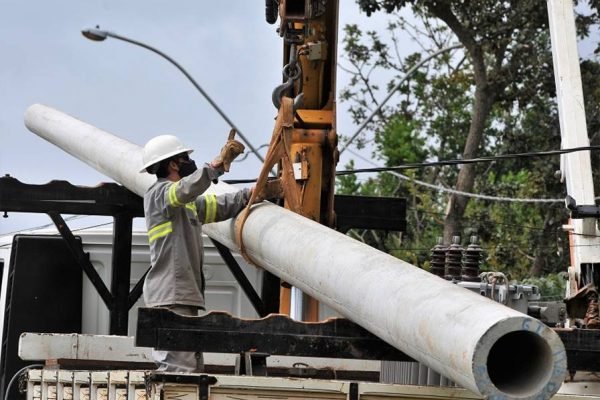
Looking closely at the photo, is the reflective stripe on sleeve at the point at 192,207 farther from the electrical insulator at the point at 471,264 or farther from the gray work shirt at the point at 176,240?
the electrical insulator at the point at 471,264

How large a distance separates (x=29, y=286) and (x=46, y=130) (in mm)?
3337

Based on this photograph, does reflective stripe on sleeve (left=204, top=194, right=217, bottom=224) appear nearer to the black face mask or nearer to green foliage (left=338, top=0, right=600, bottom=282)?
the black face mask

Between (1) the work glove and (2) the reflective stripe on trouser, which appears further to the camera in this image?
(1) the work glove

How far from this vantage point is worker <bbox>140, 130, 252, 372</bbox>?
9836 millimetres

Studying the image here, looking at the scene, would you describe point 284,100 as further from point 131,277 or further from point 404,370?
point 131,277

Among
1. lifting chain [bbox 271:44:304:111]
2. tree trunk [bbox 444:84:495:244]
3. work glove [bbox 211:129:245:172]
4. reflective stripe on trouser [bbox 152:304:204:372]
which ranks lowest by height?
reflective stripe on trouser [bbox 152:304:204:372]

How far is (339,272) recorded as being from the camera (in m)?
8.65

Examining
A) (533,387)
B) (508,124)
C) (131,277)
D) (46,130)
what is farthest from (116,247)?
(508,124)

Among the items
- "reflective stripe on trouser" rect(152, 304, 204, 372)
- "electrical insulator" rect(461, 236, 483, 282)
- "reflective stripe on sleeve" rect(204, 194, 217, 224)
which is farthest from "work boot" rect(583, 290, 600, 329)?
"reflective stripe on sleeve" rect(204, 194, 217, 224)

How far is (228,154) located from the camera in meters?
10.0

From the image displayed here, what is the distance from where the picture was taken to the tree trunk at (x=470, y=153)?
29.5 metres

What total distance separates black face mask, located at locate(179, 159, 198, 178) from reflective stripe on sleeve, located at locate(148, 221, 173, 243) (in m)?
0.57

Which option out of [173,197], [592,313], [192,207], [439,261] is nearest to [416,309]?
[592,313]

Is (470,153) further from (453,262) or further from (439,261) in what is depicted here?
(453,262)
